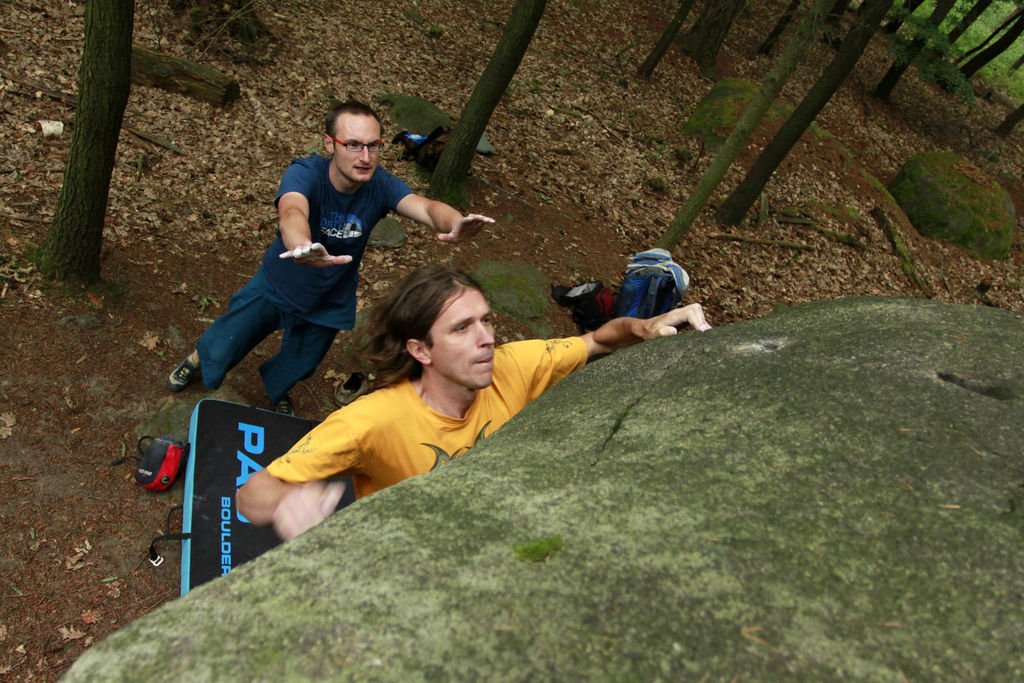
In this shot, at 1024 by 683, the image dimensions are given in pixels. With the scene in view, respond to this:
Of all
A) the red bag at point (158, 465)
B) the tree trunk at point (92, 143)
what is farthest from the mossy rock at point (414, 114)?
the red bag at point (158, 465)

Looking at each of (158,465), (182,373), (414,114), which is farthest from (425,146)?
(158,465)

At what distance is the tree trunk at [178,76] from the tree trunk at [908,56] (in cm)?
1330

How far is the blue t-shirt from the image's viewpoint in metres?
3.77

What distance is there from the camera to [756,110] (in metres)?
7.62

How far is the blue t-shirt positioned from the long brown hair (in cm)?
142

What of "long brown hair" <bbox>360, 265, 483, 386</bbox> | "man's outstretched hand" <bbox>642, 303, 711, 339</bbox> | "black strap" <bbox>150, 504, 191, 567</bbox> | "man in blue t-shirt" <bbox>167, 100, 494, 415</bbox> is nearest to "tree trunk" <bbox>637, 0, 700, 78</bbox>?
"man in blue t-shirt" <bbox>167, 100, 494, 415</bbox>

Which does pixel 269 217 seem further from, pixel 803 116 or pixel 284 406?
pixel 803 116

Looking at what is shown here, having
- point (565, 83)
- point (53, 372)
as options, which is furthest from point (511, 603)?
point (565, 83)

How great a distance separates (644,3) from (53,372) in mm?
17208

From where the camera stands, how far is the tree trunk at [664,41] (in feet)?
42.3

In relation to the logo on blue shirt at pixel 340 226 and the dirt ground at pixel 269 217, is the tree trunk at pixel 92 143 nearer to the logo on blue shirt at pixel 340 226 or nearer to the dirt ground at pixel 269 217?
the dirt ground at pixel 269 217

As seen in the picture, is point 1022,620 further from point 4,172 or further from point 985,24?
point 985,24

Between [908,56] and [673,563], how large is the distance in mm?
17353

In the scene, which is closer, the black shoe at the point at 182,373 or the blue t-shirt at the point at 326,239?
the blue t-shirt at the point at 326,239
